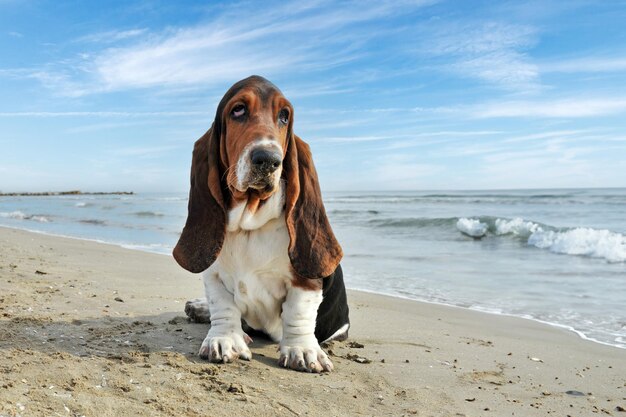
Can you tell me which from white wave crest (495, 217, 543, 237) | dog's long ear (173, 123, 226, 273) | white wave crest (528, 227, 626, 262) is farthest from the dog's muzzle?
white wave crest (495, 217, 543, 237)

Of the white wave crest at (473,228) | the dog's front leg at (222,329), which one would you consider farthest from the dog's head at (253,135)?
the white wave crest at (473,228)

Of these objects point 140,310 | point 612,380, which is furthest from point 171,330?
point 612,380

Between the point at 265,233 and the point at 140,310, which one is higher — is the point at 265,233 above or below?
above

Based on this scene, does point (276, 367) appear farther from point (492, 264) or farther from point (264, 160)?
point (492, 264)

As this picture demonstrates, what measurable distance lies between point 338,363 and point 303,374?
38cm

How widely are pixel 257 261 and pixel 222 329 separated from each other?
509 mm

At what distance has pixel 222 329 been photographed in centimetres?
369

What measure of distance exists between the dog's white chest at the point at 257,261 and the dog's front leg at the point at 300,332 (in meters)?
0.11

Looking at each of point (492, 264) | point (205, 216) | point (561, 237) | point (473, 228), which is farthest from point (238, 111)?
point (473, 228)

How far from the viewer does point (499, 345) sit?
15.4ft

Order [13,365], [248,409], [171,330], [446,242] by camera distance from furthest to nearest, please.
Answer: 1. [446,242]
2. [171,330]
3. [13,365]
4. [248,409]

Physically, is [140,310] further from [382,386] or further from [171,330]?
[382,386]

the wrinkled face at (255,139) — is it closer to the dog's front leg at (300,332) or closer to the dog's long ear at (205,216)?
the dog's long ear at (205,216)

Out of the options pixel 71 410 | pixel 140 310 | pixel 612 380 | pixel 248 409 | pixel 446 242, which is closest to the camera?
pixel 71 410
